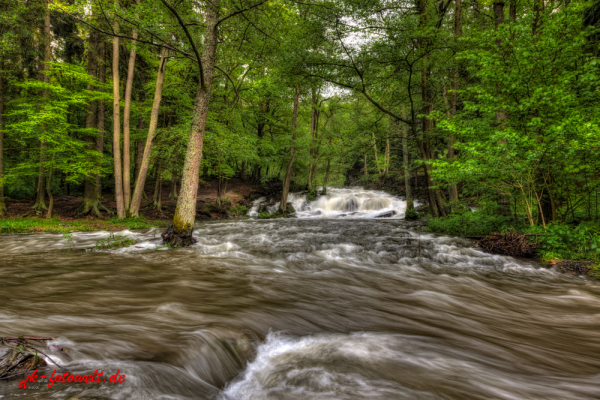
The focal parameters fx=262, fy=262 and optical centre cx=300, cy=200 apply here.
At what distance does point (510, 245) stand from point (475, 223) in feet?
8.27

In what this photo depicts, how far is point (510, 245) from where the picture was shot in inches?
272

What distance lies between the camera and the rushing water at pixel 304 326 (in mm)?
2137

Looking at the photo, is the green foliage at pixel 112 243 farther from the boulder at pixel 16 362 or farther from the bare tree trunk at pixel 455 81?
the bare tree trunk at pixel 455 81

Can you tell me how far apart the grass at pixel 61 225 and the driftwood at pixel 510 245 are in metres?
12.7

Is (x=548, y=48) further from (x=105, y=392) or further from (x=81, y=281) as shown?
(x=81, y=281)

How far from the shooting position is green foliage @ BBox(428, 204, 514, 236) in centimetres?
848

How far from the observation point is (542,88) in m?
6.02

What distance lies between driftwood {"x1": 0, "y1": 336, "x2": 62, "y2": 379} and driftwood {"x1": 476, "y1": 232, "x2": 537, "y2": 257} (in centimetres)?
877

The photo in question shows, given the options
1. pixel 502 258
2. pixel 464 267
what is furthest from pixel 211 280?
pixel 502 258

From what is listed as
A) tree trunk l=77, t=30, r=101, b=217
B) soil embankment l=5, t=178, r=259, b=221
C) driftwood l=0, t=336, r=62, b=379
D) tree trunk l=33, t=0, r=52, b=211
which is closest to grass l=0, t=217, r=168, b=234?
tree trunk l=77, t=30, r=101, b=217

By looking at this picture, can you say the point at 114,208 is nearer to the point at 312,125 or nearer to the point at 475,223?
the point at 312,125

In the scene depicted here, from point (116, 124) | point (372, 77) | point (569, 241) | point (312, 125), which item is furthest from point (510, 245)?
point (312, 125)

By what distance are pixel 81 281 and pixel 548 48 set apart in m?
10.9

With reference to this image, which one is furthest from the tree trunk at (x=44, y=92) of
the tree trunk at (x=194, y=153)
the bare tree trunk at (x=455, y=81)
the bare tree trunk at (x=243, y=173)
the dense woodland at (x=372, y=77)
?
the bare tree trunk at (x=243, y=173)
